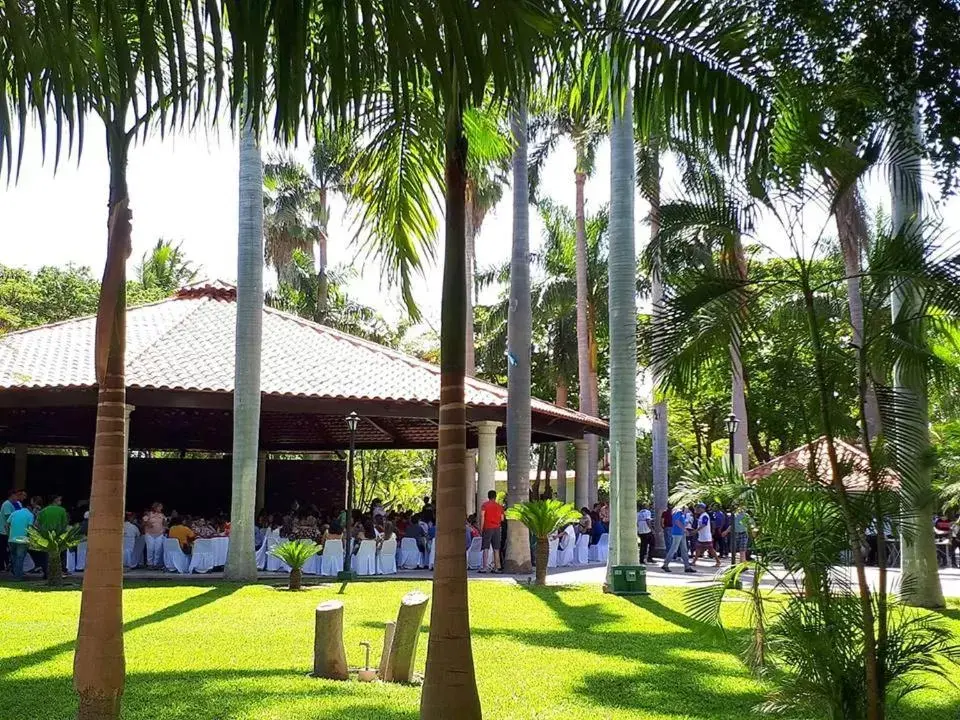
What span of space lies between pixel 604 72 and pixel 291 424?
22.9m

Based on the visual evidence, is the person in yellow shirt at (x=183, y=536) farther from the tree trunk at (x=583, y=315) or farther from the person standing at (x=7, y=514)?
the tree trunk at (x=583, y=315)

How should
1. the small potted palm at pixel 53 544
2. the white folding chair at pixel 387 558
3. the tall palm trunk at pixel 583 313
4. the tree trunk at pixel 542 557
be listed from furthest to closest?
the tall palm trunk at pixel 583 313 < the white folding chair at pixel 387 558 < the tree trunk at pixel 542 557 < the small potted palm at pixel 53 544

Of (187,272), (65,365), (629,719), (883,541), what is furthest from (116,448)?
(187,272)

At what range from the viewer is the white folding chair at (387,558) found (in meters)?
20.4

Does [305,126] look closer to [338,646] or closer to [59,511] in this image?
[338,646]

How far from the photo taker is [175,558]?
768 inches

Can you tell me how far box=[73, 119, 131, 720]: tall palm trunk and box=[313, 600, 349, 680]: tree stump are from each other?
9.06 ft

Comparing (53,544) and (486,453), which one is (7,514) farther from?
(486,453)

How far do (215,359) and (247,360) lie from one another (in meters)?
4.57

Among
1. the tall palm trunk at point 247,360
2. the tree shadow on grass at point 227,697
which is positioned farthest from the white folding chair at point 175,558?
the tree shadow on grass at point 227,697

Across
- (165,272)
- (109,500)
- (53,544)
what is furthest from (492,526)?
(165,272)

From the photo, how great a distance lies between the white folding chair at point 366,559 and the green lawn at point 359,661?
4.66 metres

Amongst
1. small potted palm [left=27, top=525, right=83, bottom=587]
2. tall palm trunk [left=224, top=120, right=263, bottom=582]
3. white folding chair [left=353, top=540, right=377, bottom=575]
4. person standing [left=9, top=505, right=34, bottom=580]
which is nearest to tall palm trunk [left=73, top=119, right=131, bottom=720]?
tall palm trunk [left=224, top=120, right=263, bottom=582]

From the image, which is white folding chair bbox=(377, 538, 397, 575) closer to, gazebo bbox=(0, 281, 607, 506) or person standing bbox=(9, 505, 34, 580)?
gazebo bbox=(0, 281, 607, 506)
